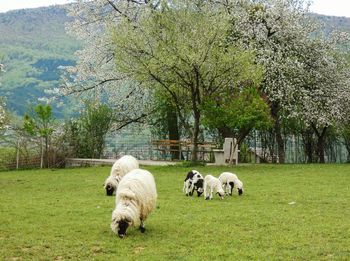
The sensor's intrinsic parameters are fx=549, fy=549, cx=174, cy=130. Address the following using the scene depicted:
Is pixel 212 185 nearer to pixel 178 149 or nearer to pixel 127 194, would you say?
pixel 127 194

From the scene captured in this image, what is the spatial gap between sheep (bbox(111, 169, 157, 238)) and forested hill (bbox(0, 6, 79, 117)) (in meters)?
87.9

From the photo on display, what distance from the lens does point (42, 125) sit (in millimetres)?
30172

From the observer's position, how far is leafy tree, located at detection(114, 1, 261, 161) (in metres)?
26.2

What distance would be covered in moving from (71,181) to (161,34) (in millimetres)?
9099

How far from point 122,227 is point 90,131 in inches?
908

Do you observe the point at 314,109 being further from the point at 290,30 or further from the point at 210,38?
the point at 210,38

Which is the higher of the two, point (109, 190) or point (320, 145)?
point (320, 145)

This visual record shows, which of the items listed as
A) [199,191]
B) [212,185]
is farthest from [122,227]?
[199,191]

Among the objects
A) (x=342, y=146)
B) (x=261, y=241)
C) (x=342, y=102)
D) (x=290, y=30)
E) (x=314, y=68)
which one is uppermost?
(x=290, y=30)

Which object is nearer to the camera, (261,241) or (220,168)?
(261,241)

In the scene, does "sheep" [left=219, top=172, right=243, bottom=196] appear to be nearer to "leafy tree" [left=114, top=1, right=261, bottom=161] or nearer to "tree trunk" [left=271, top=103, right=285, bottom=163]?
"leafy tree" [left=114, top=1, right=261, bottom=161]

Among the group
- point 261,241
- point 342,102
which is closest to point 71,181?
point 261,241

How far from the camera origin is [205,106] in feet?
89.2

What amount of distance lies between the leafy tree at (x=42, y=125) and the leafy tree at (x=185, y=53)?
17.7 ft
